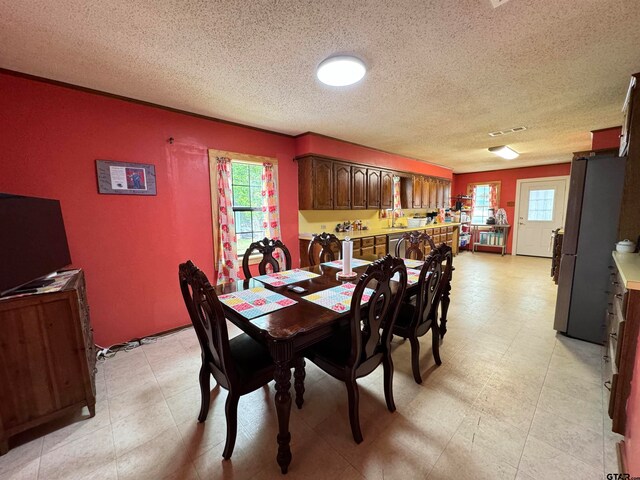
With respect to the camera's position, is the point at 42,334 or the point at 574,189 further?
the point at 574,189

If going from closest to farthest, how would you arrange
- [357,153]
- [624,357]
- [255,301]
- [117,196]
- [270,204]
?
[624,357] < [255,301] < [117,196] < [270,204] < [357,153]

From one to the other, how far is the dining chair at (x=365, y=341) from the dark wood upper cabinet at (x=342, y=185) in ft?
8.97

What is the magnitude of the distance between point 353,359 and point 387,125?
3.01m

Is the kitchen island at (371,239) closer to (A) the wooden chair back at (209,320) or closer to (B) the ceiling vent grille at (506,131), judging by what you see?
(B) the ceiling vent grille at (506,131)

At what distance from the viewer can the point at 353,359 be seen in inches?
56.9

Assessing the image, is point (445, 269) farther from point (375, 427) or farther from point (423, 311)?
point (375, 427)

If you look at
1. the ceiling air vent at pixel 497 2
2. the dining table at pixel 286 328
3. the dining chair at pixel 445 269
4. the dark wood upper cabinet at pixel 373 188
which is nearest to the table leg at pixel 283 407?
the dining table at pixel 286 328

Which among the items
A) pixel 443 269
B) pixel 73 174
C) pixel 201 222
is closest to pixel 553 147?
pixel 443 269

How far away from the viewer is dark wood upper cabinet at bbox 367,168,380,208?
4.83m

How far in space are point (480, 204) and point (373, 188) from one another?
4.58 m

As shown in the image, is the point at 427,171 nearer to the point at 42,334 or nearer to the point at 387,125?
the point at 387,125

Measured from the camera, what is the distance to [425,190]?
6434 millimetres

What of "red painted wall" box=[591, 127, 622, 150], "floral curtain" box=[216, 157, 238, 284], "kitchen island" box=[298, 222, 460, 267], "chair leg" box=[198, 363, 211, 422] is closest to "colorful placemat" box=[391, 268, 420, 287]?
"chair leg" box=[198, 363, 211, 422]

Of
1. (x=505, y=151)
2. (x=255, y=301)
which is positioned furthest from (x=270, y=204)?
(x=505, y=151)
